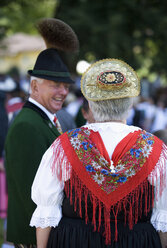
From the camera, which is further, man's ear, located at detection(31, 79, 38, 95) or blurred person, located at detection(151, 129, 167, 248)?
man's ear, located at detection(31, 79, 38, 95)

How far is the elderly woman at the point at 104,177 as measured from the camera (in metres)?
2.09

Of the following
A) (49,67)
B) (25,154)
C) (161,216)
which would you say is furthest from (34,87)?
(161,216)

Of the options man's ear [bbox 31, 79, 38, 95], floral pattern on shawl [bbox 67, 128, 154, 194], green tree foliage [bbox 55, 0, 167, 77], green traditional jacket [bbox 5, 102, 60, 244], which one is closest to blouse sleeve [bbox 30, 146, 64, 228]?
floral pattern on shawl [bbox 67, 128, 154, 194]

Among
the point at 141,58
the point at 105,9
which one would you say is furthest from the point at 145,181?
the point at 141,58

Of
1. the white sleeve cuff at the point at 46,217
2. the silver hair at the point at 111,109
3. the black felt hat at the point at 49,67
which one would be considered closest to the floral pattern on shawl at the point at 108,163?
the silver hair at the point at 111,109

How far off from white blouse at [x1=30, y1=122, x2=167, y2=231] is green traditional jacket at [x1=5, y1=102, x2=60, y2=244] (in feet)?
1.68

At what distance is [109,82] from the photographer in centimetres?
212

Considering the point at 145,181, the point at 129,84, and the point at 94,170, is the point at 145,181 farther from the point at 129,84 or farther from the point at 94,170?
the point at 129,84

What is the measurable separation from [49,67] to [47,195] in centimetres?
128

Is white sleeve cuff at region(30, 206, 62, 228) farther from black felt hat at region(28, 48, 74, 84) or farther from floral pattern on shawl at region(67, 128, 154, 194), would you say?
black felt hat at region(28, 48, 74, 84)

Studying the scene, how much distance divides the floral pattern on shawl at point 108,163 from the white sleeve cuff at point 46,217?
12.0 inches

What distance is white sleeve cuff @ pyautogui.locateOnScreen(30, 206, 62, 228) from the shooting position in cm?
216

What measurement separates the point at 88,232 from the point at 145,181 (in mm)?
415

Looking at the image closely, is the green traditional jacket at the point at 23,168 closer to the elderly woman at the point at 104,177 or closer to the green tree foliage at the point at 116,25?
the elderly woman at the point at 104,177
